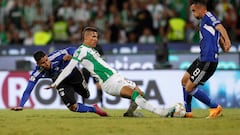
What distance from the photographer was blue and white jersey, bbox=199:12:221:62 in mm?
13586

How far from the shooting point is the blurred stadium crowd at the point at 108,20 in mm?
24203

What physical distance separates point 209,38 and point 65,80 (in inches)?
130

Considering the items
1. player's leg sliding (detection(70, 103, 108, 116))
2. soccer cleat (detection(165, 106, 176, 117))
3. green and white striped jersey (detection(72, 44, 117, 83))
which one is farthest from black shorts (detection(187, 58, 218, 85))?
player's leg sliding (detection(70, 103, 108, 116))

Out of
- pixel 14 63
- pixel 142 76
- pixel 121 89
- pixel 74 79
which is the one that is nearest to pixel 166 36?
pixel 142 76

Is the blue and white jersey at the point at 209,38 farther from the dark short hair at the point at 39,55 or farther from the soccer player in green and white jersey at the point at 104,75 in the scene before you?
the dark short hair at the point at 39,55

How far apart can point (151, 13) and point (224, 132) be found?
13438mm

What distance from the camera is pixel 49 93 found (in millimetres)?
21969

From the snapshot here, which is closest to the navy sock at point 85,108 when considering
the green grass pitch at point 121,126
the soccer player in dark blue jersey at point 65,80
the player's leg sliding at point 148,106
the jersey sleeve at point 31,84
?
the soccer player in dark blue jersey at point 65,80

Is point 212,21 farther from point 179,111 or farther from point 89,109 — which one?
point 89,109

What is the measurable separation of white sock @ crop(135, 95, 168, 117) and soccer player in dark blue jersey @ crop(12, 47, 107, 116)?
1.59 metres

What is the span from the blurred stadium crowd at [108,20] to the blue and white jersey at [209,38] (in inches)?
384

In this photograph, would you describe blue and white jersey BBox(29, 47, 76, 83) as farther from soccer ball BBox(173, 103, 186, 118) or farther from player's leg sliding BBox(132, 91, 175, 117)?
soccer ball BBox(173, 103, 186, 118)

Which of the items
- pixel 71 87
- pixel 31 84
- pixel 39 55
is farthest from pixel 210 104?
pixel 31 84

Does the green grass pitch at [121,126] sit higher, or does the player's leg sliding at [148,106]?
the player's leg sliding at [148,106]
